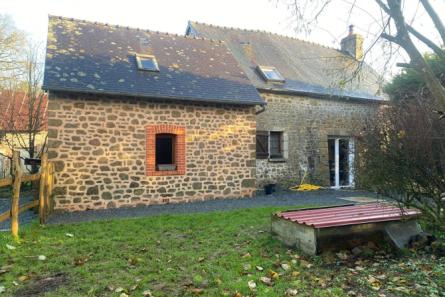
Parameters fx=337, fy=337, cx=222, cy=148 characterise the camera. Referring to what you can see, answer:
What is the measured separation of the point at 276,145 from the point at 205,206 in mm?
5072

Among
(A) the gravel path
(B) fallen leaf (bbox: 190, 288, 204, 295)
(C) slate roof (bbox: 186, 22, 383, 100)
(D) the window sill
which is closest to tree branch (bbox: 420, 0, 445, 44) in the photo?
(B) fallen leaf (bbox: 190, 288, 204, 295)

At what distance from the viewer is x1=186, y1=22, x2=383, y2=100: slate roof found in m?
13.6

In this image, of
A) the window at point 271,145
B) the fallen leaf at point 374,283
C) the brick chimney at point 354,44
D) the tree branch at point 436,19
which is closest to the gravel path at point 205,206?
the window at point 271,145

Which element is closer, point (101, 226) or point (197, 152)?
point (101, 226)

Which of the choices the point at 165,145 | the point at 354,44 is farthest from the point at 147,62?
the point at 354,44

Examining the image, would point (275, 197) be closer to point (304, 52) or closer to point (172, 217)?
point (172, 217)

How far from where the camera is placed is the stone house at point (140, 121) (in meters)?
8.91

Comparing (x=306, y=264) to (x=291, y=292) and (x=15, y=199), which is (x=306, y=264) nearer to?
(x=291, y=292)

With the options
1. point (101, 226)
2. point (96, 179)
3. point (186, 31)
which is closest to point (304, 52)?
point (186, 31)

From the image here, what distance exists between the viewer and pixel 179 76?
10773 millimetres

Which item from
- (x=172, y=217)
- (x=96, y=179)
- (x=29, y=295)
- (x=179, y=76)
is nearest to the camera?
(x=29, y=295)

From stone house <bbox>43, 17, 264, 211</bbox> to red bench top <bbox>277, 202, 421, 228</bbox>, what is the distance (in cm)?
479

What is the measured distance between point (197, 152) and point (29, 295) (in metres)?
7.05

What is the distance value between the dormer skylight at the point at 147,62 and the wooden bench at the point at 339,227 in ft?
22.1
